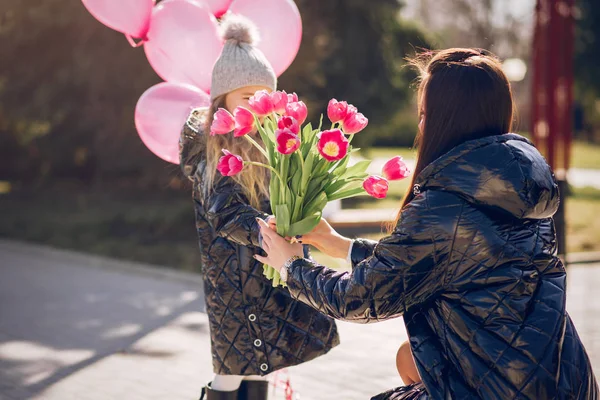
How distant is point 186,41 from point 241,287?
1.60 m

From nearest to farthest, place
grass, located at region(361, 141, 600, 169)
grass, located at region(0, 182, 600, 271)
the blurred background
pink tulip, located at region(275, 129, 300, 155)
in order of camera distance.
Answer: pink tulip, located at region(275, 129, 300, 155), grass, located at region(0, 182, 600, 271), the blurred background, grass, located at region(361, 141, 600, 169)

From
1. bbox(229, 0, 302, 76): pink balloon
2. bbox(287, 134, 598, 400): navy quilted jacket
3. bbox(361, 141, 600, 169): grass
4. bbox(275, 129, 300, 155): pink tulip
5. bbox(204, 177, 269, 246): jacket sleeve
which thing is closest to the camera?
bbox(287, 134, 598, 400): navy quilted jacket

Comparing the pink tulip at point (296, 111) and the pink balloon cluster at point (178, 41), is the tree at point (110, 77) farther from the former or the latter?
the pink tulip at point (296, 111)

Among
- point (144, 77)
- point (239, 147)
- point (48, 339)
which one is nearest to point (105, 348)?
point (48, 339)

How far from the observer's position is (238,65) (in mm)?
3035

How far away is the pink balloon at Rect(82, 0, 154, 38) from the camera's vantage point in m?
3.90

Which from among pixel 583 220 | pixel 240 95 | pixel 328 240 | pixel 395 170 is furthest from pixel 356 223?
pixel 395 170

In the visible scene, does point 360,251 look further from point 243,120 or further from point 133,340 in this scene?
point 133,340

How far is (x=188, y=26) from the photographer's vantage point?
3.97 m

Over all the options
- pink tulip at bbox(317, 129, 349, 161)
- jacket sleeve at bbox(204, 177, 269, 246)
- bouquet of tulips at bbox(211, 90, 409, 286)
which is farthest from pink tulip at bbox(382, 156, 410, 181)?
jacket sleeve at bbox(204, 177, 269, 246)

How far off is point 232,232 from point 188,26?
5.45 ft

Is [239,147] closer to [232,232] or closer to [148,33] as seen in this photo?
[232,232]

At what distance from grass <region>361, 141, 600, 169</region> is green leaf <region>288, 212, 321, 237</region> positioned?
1852 cm

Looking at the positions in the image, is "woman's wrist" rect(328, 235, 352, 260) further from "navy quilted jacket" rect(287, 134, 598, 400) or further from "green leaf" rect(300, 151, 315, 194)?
"navy quilted jacket" rect(287, 134, 598, 400)
